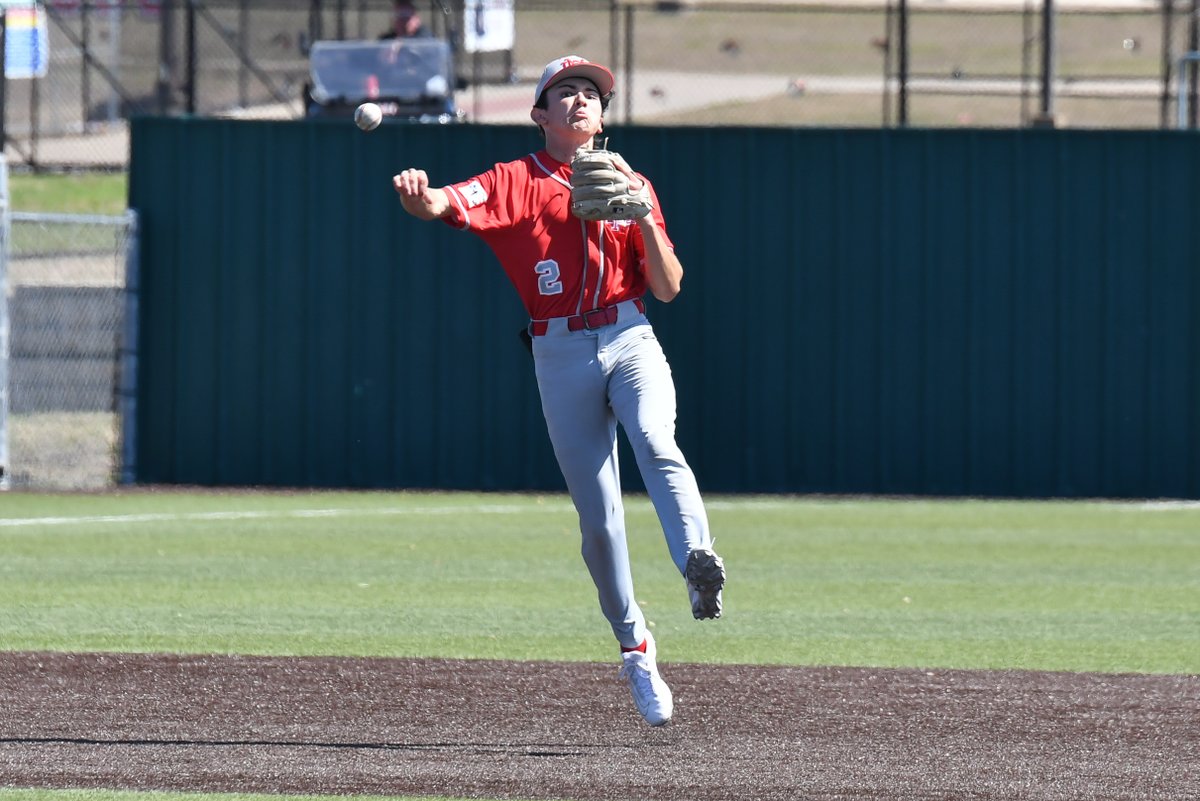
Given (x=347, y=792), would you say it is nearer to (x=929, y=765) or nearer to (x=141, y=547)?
(x=929, y=765)

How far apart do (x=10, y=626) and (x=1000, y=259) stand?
27.9ft

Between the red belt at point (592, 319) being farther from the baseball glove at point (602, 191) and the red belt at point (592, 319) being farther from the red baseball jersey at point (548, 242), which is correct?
the baseball glove at point (602, 191)

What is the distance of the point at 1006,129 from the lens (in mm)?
14211

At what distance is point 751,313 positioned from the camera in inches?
567

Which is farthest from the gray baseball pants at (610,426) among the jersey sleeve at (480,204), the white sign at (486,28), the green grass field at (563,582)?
Answer: the white sign at (486,28)

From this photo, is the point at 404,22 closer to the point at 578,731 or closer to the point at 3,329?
the point at 3,329

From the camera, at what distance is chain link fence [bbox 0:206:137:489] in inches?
572

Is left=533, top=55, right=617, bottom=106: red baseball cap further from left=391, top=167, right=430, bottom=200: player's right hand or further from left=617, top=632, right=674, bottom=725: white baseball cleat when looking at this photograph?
left=617, top=632, right=674, bottom=725: white baseball cleat

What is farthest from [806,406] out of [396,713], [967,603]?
[396,713]

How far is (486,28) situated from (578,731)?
18.1m

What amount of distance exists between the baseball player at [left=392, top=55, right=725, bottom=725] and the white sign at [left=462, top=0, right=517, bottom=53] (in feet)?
53.1

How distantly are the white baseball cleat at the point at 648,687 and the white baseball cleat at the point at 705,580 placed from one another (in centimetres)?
48

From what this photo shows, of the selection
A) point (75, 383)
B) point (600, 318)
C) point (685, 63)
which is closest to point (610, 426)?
point (600, 318)

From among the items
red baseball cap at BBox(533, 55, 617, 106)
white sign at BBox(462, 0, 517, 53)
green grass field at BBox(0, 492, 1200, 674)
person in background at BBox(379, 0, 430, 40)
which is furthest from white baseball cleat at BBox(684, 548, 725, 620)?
white sign at BBox(462, 0, 517, 53)
